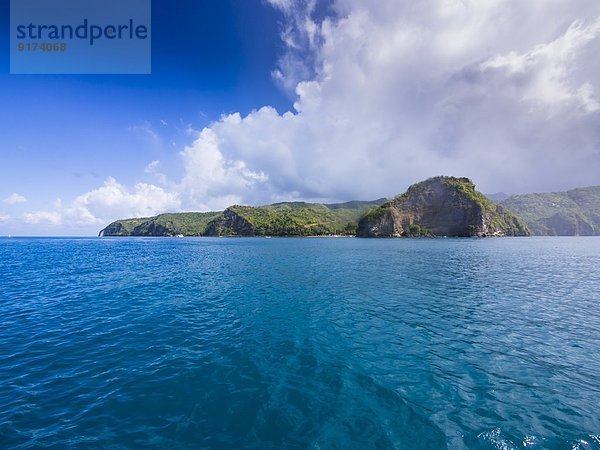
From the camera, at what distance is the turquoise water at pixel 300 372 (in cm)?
Answer: 1059

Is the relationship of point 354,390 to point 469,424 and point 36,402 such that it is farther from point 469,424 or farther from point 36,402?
point 36,402

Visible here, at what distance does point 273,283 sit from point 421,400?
102 ft

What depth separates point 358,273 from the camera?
5144 centimetres

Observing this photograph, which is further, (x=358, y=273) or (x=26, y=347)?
(x=358, y=273)

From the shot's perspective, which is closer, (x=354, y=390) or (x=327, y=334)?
(x=354, y=390)

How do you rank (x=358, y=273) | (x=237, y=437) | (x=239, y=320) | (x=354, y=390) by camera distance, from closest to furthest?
(x=237, y=437), (x=354, y=390), (x=239, y=320), (x=358, y=273)

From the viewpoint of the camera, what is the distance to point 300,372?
51.0ft

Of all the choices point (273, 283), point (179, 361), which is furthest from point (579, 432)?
point (273, 283)

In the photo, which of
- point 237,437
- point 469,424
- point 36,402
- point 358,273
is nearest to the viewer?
point 237,437

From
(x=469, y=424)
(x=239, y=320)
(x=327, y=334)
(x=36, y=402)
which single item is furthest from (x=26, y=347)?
(x=469, y=424)

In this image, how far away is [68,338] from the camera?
19.9m

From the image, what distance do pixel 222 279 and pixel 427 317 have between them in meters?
32.1

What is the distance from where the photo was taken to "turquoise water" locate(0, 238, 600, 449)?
10.6 m

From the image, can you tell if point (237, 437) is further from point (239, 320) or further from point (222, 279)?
point (222, 279)
